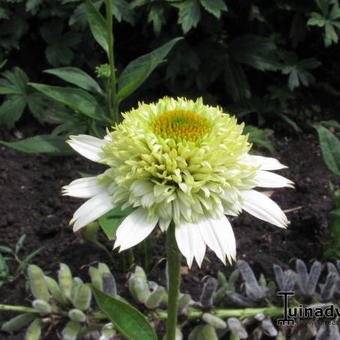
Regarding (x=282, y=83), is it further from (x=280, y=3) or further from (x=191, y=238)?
(x=191, y=238)

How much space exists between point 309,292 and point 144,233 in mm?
877

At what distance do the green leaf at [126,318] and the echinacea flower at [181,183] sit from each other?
0.11 meters

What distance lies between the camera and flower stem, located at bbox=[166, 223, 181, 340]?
3.74 feet

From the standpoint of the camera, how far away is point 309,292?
1.70 metres

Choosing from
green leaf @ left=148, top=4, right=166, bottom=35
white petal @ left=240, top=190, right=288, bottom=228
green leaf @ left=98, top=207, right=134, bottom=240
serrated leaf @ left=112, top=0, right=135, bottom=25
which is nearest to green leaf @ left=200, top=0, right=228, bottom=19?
green leaf @ left=148, top=4, right=166, bottom=35

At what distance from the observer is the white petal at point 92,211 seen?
1093 millimetres

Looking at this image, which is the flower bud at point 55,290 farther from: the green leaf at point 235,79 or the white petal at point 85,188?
the green leaf at point 235,79

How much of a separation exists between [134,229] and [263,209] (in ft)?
0.92

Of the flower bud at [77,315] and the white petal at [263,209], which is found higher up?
the white petal at [263,209]

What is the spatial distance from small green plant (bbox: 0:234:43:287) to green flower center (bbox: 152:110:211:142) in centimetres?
91

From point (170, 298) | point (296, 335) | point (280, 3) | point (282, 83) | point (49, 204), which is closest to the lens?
point (170, 298)

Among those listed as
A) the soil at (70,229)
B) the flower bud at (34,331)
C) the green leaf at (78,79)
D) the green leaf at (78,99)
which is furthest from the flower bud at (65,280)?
the green leaf at (78,79)

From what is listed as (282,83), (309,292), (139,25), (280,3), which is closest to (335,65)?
(282,83)

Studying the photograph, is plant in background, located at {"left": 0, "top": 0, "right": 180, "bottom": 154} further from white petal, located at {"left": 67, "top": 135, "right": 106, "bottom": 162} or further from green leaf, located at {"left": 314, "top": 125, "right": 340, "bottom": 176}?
green leaf, located at {"left": 314, "top": 125, "right": 340, "bottom": 176}
